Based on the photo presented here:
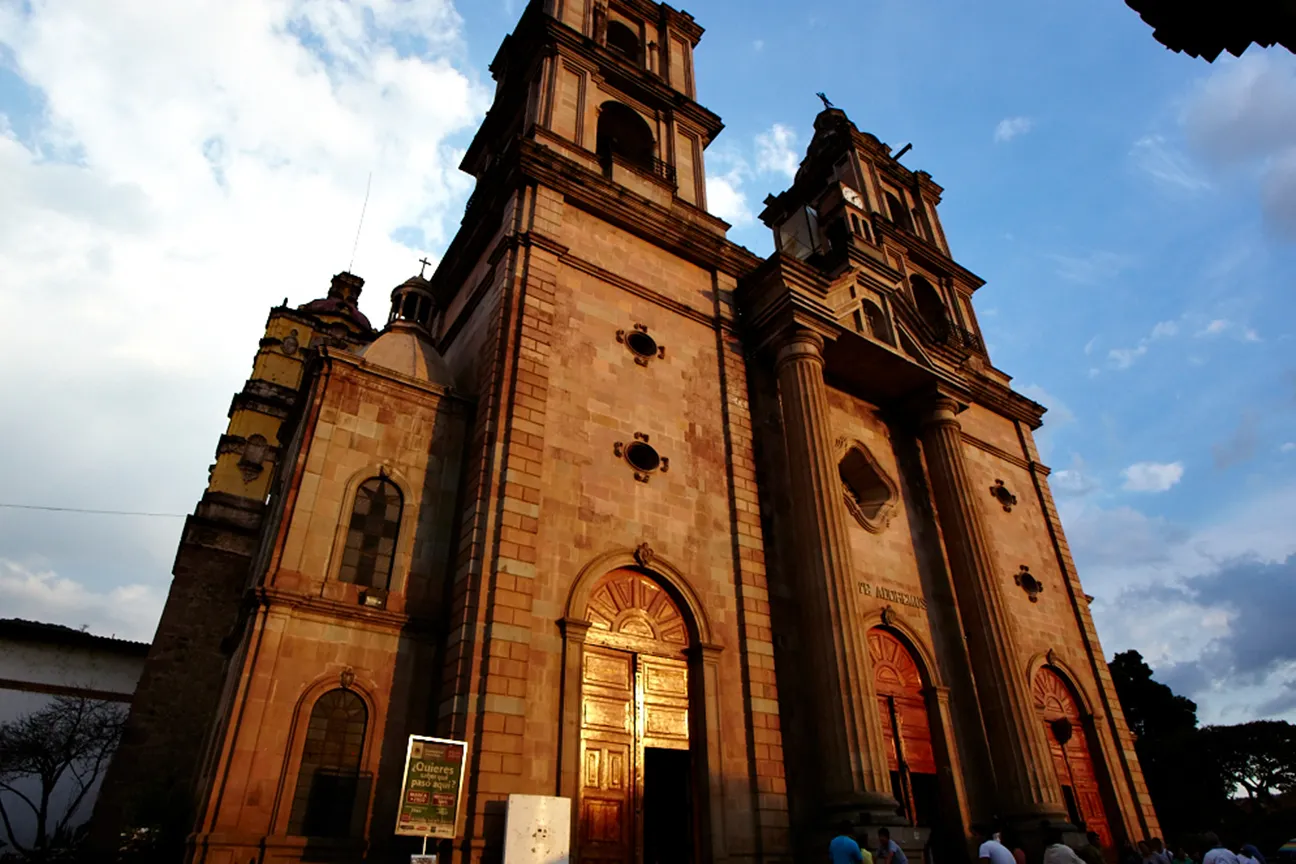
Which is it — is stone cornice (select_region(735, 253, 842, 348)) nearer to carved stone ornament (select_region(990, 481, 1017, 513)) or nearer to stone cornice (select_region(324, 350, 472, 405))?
stone cornice (select_region(324, 350, 472, 405))

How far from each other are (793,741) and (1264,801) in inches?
2117

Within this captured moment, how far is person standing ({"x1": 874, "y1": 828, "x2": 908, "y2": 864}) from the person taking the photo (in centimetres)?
1165

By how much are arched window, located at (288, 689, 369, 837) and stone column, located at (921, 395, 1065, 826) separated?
14274mm

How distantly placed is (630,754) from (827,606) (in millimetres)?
5212

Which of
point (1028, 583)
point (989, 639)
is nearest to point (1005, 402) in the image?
point (1028, 583)

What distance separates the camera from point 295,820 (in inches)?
448

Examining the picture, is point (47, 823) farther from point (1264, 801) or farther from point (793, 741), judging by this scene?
point (1264, 801)

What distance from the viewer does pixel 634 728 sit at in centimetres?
1359

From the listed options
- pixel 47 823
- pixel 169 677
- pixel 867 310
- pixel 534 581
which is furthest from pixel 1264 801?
pixel 47 823

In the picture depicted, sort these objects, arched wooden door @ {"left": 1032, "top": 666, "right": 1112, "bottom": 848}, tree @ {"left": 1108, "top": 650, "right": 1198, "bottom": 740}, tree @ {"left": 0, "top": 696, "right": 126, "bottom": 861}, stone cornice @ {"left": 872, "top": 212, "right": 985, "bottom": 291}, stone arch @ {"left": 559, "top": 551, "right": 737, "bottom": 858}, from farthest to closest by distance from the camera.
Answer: tree @ {"left": 1108, "top": 650, "right": 1198, "bottom": 740} < stone cornice @ {"left": 872, "top": 212, "right": 985, "bottom": 291} < tree @ {"left": 0, "top": 696, "right": 126, "bottom": 861} < arched wooden door @ {"left": 1032, "top": 666, "right": 1112, "bottom": 848} < stone arch @ {"left": 559, "top": 551, "right": 737, "bottom": 858}

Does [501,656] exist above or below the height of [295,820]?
above

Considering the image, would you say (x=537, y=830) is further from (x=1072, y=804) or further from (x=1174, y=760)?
(x=1174, y=760)

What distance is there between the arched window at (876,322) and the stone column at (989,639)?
242 centimetres

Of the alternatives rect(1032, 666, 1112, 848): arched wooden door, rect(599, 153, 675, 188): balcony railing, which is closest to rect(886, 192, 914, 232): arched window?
rect(599, 153, 675, 188): balcony railing
